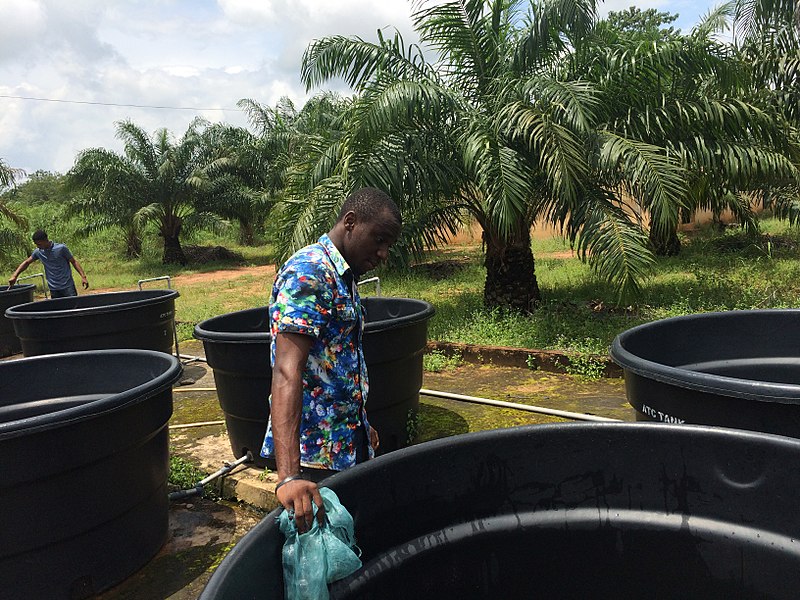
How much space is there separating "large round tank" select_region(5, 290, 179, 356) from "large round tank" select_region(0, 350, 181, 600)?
241cm

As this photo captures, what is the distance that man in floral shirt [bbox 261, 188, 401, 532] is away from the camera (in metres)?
1.81

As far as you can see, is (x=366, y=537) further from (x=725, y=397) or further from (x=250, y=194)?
(x=250, y=194)

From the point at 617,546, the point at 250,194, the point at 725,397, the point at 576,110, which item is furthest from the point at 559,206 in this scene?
the point at 250,194

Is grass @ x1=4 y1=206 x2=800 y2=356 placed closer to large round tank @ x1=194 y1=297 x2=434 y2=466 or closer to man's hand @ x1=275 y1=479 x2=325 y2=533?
large round tank @ x1=194 y1=297 x2=434 y2=466

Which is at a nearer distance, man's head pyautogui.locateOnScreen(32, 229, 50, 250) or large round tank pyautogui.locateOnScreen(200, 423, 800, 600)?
large round tank pyautogui.locateOnScreen(200, 423, 800, 600)

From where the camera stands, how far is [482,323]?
758cm

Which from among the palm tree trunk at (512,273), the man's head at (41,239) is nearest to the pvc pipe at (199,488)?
the palm tree trunk at (512,273)

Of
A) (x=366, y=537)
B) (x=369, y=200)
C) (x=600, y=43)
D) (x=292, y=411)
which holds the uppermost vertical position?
(x=600, y=43)

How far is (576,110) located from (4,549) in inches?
219

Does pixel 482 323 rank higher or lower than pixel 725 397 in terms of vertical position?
lower

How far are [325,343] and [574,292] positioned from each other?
298 inches

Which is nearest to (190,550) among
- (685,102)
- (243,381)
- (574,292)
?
(243,381)

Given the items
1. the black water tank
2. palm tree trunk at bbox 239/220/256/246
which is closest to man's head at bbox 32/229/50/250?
the black water tank

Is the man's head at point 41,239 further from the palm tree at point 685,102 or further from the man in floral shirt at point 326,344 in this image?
the man in floral shirt at point 326,344
